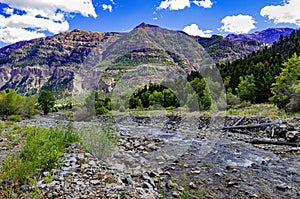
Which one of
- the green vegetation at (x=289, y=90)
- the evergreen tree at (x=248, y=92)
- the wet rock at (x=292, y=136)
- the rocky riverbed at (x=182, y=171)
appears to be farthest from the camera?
the evergreen tree at (x=248, y=92)

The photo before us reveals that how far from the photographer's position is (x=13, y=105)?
36906 mm

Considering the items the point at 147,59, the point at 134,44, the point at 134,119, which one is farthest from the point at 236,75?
the point at 134,44

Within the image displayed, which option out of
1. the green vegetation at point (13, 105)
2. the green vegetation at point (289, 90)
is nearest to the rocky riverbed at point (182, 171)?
the green vegetation at point (289, 90)

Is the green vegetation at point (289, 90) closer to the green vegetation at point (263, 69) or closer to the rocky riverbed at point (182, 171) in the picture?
the green vegetation at point (263, 69)

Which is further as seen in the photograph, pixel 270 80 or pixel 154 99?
pixel 154 99

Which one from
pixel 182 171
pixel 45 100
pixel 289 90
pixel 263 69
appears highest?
pixel 263 69

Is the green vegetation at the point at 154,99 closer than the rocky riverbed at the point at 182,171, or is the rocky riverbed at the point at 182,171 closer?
the rocky riverbed at the point at 182,171

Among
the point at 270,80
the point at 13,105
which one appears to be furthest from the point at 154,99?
the point at 13,105

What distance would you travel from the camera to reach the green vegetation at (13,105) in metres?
36.0

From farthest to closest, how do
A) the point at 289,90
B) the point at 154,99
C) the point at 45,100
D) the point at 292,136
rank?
the point at 45,100
the point at 154,99
the point at 289,90
the point at 292,136

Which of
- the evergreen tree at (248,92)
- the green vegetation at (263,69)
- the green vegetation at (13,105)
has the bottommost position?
the green vegetation at (13,105)

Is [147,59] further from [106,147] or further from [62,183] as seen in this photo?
[62,183]

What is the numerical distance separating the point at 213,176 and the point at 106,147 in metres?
4.08

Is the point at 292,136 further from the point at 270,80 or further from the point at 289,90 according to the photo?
the point at 270,80
